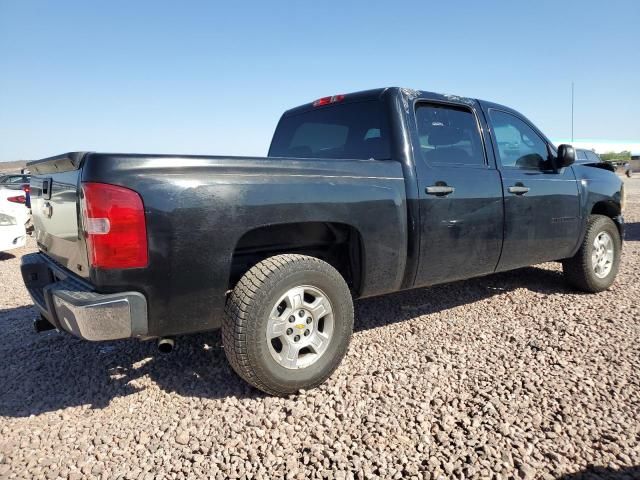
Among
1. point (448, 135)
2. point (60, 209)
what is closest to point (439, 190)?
point (448, 135)

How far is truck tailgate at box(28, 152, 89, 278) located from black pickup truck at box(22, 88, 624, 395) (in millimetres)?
17

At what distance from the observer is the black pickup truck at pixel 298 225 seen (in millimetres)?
2125

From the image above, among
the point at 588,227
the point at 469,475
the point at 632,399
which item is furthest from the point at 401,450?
the point at 588,227

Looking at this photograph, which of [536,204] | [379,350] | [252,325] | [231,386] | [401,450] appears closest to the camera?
[401,450]

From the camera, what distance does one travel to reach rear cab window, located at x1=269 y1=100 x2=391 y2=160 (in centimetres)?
325

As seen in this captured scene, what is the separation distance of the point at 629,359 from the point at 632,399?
61 centimetres

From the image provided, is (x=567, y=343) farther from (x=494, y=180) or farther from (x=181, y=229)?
(x=181, y=229)

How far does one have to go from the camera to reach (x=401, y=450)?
81.5 inches

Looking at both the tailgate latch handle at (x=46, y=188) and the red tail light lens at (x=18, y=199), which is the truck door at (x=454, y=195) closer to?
the tailgate latch handle at (x=46, y=188)

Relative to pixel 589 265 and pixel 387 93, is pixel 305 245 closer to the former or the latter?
pixel 387 93

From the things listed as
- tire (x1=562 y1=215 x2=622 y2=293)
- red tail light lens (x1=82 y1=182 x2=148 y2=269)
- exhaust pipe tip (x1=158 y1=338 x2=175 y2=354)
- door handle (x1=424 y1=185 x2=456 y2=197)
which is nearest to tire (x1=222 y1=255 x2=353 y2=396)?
exhaust pipe tip (x1=158 y1=338 x2=175 y2=354)

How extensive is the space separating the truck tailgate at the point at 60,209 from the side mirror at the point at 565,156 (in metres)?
3.88

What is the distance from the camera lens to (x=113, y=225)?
2066mm

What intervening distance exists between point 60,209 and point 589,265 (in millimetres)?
4640
